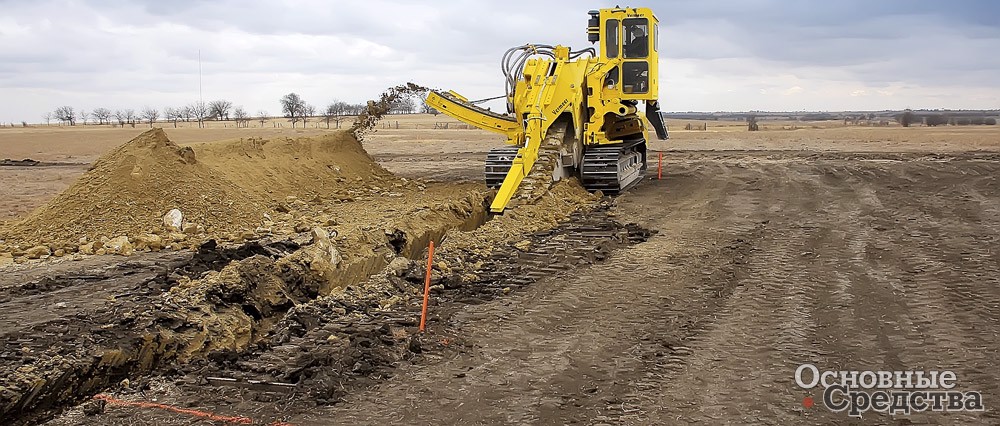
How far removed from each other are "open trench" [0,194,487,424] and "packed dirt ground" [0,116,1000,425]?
24mm

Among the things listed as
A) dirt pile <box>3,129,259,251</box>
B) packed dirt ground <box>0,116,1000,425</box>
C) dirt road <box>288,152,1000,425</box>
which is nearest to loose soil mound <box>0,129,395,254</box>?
dirt pile <box>3,129,259,251</box>

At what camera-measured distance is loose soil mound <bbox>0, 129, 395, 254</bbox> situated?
11664mm

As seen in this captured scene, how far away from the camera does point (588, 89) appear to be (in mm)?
16344

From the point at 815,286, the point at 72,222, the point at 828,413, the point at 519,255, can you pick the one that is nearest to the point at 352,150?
the point at 72,222

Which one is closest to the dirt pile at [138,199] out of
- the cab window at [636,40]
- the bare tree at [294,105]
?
the cab window at [636,40]

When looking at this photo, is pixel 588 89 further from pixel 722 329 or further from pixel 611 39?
pixel 722 329

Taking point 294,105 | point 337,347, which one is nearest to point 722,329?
point 337,347

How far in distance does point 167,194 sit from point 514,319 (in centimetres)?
756

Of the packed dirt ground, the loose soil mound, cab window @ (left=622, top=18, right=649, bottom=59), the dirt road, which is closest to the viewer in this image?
the dirt road

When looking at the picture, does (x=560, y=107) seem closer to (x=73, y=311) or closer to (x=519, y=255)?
(x=519, y=255)

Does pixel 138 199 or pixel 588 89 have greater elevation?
pixel 588 89

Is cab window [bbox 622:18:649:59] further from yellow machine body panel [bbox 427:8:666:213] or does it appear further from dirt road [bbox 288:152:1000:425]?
dirt road [bbox 288:152:1000:425]

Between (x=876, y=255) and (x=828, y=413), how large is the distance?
5373 mm

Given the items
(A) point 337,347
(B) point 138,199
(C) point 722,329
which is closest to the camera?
(A) point 337,347
